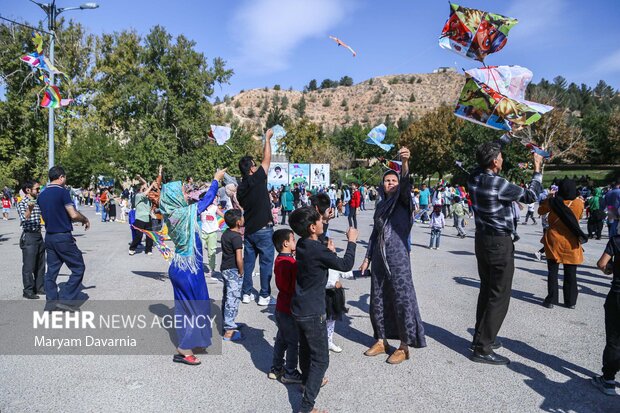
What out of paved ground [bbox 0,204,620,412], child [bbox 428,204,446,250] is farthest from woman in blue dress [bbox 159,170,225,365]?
child [bbox 428,204,446,250]

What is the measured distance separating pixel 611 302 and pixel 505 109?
92.5 inches

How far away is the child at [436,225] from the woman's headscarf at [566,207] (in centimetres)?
586

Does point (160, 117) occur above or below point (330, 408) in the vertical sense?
above

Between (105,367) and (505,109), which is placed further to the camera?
(505,109)

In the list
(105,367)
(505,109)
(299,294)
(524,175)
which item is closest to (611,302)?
(505,109)

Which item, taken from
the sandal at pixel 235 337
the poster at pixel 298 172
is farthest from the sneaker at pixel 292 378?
the poster at pixel 298 172

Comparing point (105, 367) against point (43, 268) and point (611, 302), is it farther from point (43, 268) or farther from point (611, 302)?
point (611, 302)

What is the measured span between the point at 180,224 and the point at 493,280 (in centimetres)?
319

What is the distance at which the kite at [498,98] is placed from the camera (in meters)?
5.24

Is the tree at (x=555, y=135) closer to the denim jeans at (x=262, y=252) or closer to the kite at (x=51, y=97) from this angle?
the kite at (x=51, y=97)

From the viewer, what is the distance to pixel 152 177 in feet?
129

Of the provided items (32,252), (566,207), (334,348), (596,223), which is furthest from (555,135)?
(32,252)

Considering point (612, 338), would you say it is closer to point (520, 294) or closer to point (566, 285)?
point (566, 285)

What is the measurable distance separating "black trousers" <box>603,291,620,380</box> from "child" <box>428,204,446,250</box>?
854 cm
